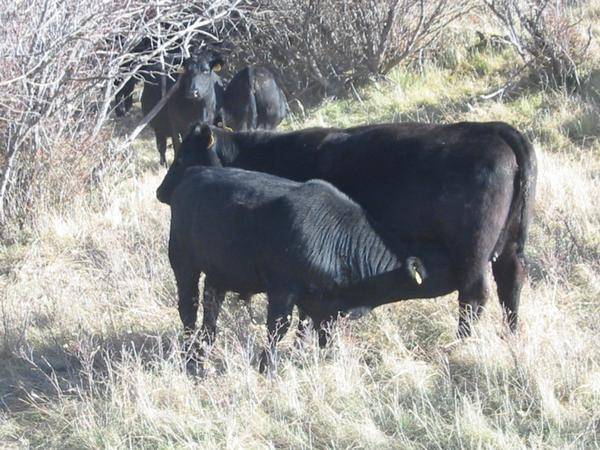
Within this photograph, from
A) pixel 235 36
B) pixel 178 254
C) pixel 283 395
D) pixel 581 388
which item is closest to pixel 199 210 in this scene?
pixel 178 254

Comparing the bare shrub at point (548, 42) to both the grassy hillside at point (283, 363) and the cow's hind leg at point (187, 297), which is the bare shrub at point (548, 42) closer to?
the grassy hillside at point (283, 363)

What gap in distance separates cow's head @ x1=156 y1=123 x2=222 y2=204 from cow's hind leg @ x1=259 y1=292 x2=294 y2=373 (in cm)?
188

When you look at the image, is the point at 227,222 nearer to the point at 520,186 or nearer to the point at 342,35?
the point at 520,186

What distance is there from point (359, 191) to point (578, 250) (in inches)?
72.7

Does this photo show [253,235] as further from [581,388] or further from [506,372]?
[581,388]

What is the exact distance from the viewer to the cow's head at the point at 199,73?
1273 cm

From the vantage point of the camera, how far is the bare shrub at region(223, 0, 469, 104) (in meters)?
14.3

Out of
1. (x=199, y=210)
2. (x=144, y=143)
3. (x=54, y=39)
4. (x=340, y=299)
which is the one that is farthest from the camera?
(x=144, y=143)

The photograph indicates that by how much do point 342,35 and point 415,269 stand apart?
370 inches

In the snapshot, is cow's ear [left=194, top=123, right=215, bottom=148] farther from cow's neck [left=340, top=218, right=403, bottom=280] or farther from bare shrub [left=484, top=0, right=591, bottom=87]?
bare shrub [left=484, top=0, right=591, bottom=87]

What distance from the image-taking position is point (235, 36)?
16094mm

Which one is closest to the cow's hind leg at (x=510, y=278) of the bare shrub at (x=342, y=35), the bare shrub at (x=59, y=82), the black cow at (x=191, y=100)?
the bare shrub at (x=59, y=82)

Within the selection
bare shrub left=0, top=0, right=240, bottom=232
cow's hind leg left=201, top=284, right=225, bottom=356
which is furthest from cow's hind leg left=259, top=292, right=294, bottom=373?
bare shrub left=0, top=0, right=240, bottom=232

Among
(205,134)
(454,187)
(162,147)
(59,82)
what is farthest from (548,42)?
(454,187)
